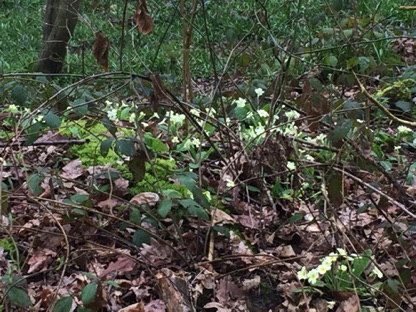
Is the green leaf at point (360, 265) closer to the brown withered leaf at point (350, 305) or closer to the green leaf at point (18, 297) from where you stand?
the brown withered leaf at point (350, 305)

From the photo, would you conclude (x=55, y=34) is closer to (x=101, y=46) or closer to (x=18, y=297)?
(x=101, y=46)

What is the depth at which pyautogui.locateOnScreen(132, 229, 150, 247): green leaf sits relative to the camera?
195 centimetres

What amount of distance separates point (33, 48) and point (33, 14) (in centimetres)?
136

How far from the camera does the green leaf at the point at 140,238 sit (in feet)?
6.40

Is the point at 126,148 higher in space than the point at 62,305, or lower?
higher

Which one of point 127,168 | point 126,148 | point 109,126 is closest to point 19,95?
point 109,126

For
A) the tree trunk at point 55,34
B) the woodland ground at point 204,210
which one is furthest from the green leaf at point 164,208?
the tree trunk at point 55,34

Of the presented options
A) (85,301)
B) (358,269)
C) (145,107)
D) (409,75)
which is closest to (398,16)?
(409,75)

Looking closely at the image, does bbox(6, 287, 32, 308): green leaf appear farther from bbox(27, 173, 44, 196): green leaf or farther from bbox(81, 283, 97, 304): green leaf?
bbox(27, 173, 44, 196): green leaf

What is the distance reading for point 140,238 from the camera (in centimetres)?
196

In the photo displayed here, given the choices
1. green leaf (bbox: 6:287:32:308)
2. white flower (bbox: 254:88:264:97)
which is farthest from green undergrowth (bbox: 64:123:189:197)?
green leaf (bbox: 6:287:32:308)

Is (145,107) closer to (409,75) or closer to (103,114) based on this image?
(103,114)

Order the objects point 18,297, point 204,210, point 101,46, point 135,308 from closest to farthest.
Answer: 1. point 18,297
2. point 135,308
3. point 101,46
4. point 204,210

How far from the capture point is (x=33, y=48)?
7613 mm
